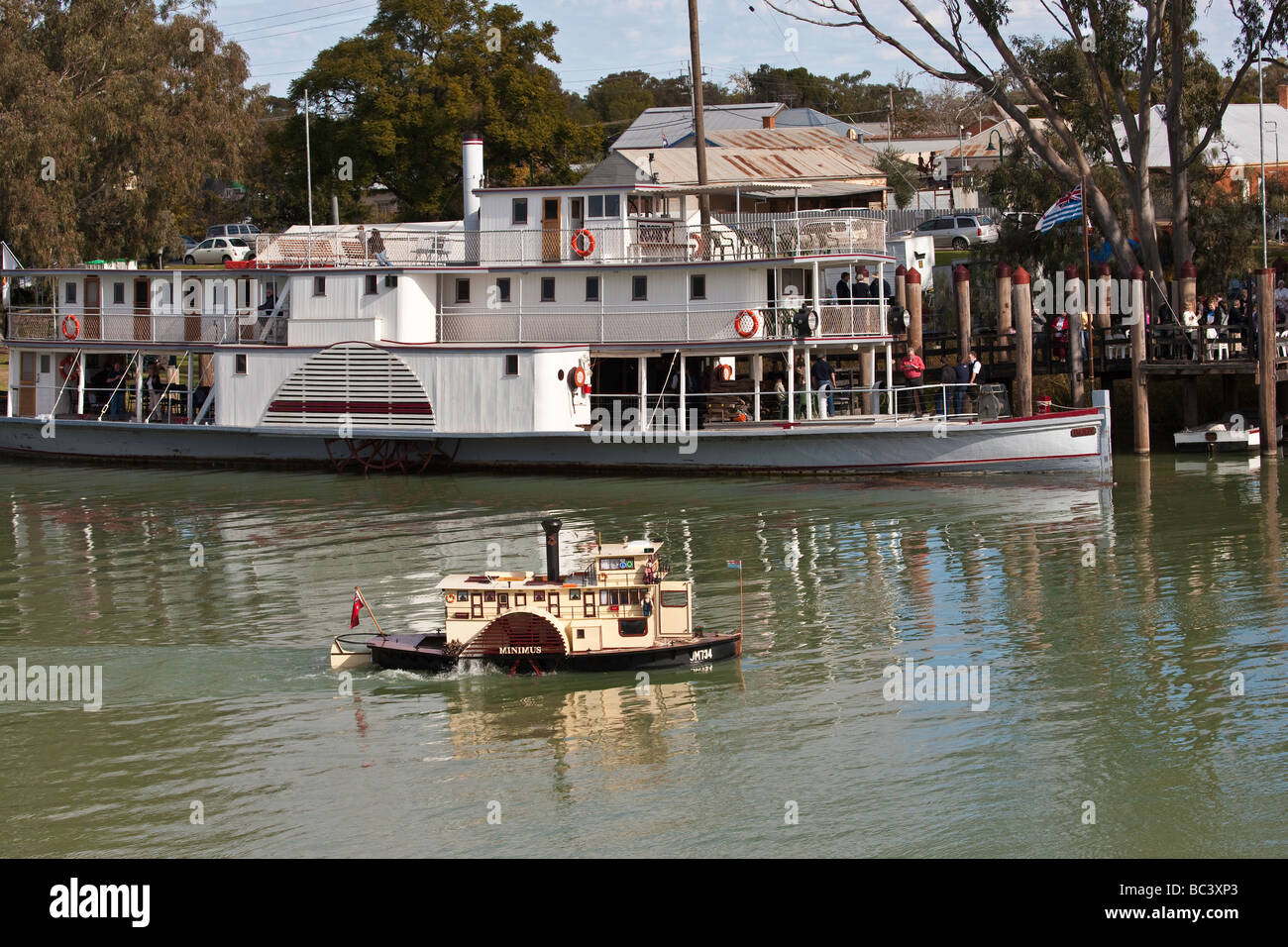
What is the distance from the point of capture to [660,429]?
3512 cm

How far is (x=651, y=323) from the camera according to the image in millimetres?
35781

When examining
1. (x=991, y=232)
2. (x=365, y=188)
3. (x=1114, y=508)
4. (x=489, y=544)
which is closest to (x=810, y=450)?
(x=1114, y=508)

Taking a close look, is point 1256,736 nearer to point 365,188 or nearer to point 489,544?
point 489,544

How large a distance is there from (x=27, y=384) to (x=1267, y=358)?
32665mm

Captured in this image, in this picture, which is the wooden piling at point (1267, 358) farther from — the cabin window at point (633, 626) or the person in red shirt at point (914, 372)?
the cabin window at point (633, 626)

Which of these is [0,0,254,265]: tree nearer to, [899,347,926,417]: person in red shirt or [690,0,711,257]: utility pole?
[690,0,711,257]: utility pole

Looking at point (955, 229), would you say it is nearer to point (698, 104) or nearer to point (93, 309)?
point (698, 104)
